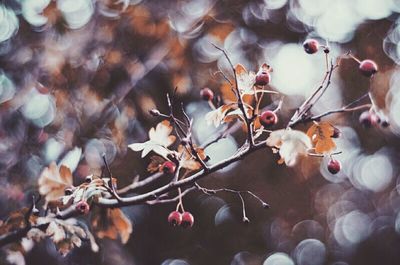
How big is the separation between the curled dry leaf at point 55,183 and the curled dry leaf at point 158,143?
386 mm

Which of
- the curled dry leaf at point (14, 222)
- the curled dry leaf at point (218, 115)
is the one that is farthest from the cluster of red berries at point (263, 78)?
the curled dry leaf at point (14, 222)

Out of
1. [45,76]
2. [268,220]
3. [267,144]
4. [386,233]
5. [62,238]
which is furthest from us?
[386,233]

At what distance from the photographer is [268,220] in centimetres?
669

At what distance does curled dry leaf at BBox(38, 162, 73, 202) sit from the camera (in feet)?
6.00

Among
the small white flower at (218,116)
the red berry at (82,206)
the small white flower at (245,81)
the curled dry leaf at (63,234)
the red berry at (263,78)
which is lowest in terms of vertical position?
the curled dry leaf at (63,234)

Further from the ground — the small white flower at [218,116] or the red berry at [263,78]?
the red berry at [263,78]

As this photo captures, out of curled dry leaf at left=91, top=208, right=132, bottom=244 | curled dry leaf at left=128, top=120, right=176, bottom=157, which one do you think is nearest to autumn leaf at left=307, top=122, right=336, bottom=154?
curled dry leaf at left=128, top=120, right=176, bottom=157

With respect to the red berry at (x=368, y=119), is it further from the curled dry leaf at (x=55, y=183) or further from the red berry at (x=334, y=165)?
the curled dry leaf at (x=55, y=183)

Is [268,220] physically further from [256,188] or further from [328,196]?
[328,196]

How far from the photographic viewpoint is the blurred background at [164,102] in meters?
3.42

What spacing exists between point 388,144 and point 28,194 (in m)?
5.92

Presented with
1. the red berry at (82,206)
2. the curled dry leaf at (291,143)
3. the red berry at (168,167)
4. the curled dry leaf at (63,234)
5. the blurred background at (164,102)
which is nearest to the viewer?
the curled dry leaf at (291,143)

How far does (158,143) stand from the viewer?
1679 millimetres

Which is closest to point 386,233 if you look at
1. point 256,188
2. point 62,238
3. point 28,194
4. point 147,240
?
point 256,188
